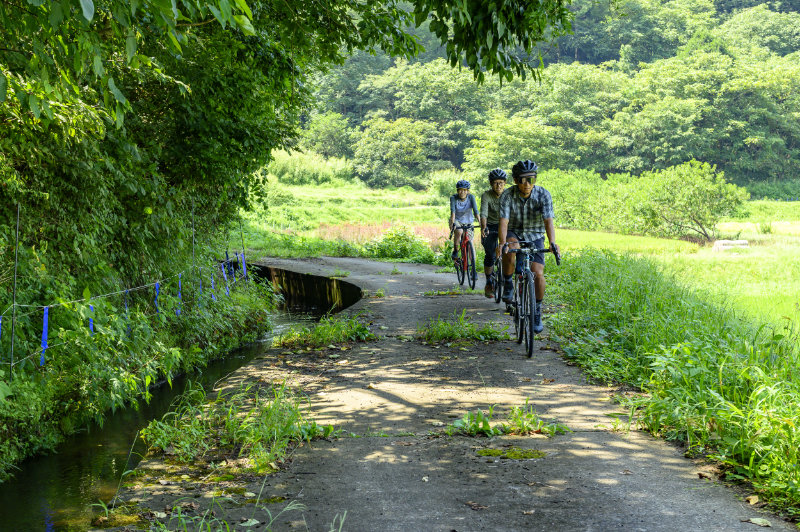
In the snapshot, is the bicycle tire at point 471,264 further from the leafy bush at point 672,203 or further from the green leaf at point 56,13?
the leafy bush at point 672,203

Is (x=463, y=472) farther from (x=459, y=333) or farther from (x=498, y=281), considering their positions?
(x=498, y=281)

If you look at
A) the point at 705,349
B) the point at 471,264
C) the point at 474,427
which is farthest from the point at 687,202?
the point at 474,427

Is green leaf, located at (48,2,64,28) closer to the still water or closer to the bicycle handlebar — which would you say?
the still water

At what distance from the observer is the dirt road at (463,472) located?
12.2ft

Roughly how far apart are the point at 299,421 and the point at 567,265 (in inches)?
472

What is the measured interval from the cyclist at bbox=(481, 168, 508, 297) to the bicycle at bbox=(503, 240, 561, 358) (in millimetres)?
2877

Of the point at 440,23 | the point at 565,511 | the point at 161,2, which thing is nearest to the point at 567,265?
the point at 440,23

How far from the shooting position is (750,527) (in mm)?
3480

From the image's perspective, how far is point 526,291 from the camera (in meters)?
7.73

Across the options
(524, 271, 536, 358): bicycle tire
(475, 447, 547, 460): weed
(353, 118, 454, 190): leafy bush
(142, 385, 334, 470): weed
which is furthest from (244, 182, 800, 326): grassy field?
(142, 385, 334, 470): weed

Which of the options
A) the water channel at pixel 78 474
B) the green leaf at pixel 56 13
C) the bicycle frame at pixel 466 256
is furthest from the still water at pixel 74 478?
the bicycle frame at pixel 466 256

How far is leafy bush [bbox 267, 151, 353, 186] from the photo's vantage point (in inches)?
2307

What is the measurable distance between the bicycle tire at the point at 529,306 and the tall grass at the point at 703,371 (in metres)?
0.46

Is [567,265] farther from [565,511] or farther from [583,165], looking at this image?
[583,165]
